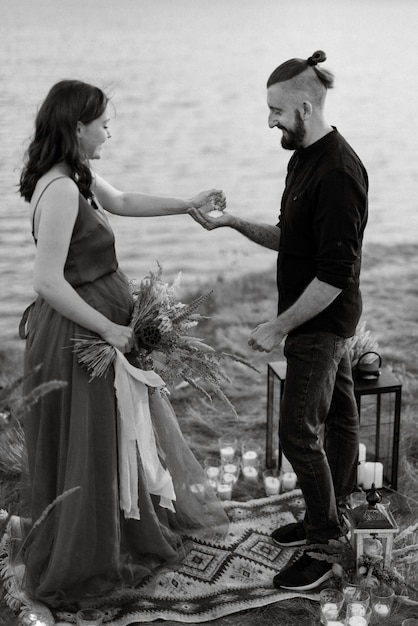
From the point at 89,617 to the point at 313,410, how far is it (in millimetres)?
943

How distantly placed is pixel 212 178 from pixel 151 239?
2.01 ft

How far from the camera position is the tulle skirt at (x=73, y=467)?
2570 mm

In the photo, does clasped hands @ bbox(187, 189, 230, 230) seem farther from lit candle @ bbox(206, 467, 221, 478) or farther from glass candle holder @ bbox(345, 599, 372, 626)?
glass candle holder @ bbox(345, 599, 372, 626)

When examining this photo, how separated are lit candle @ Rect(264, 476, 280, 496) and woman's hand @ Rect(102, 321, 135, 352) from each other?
44.0 inches

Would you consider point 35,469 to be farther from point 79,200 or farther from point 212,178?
point 212,178

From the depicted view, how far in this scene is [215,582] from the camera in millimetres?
2830

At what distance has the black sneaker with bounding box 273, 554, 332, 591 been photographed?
277 centimetres

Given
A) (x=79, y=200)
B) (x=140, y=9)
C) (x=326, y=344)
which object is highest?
(x=140, y=9)

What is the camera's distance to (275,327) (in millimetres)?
2625

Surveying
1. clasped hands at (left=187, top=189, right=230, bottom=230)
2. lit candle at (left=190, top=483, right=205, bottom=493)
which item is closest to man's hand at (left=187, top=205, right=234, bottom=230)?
clasped hands at (left=187, top=189, right=230, bottom=230)

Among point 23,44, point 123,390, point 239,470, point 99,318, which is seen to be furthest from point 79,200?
point 23,44

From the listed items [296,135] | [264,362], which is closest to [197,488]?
[296,135]

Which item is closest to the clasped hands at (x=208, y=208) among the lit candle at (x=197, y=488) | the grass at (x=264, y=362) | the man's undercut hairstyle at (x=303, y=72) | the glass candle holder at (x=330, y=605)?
the man's undercut hairstyle at (x=303, y=72)

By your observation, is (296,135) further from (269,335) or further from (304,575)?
(304,575)
